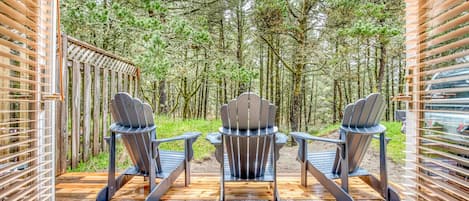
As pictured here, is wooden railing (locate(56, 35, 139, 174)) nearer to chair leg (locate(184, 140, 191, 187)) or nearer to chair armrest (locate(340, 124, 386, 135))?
chair leg (locate(184, 140, 191, 187))

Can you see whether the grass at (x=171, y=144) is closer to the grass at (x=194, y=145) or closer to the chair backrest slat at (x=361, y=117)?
→ the grass at (x=194, y=145)

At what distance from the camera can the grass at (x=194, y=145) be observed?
12.8 feet

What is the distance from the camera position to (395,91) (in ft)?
24.8

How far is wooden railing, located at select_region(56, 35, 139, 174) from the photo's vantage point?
129 inches

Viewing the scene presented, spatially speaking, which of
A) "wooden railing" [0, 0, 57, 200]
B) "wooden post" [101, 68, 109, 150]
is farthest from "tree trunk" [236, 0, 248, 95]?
"wooden railing" [0, 0, 57, 200]

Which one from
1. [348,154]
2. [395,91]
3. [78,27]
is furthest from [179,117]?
[395,91]

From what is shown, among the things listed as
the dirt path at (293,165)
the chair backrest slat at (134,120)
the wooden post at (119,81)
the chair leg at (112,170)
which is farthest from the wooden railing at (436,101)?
the wooden post at (119,81)

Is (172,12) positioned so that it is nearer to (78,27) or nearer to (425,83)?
(78,27)

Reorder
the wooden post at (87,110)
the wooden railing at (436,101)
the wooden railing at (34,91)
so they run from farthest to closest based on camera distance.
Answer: the wooden post at (87,110), the wooden railing at (34,91), the wooden railing at (436,101)

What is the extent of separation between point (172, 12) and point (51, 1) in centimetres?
375

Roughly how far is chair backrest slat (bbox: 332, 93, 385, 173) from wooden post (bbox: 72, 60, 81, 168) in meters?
3.21

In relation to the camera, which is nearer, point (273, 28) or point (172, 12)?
point (172, 12)

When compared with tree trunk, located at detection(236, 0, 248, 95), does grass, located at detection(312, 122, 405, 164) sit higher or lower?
lower

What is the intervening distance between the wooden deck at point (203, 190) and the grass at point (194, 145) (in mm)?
562
